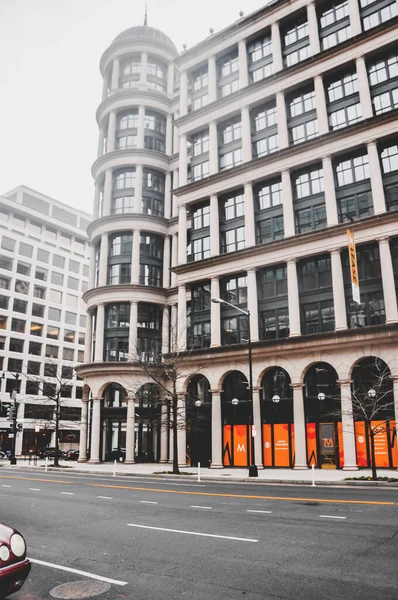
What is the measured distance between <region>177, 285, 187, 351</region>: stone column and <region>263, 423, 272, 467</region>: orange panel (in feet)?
33.0

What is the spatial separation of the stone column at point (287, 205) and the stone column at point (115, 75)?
27.3 m

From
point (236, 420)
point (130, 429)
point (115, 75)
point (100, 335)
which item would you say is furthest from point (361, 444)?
point (115, 75)

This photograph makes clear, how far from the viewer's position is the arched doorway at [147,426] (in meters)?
46.5

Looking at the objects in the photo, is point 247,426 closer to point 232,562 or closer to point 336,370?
point 336,370

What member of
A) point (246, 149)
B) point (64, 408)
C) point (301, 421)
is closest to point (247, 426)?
point (301, 421)

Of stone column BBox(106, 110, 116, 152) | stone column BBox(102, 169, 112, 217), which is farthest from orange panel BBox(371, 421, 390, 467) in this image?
stone column BBox(106, 110, 116, 152)

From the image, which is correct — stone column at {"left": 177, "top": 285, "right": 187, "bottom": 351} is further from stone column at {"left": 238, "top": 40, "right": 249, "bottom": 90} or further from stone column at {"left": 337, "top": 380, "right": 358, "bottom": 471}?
stone column at {"left": 238, "top": 40, "right": 249, "bottom": 90}

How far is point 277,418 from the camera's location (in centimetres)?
3644

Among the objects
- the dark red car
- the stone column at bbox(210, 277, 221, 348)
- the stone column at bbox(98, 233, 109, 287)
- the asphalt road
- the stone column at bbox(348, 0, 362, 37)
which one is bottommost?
the asphalt road

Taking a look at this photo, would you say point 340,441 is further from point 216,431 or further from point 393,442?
point 216,431

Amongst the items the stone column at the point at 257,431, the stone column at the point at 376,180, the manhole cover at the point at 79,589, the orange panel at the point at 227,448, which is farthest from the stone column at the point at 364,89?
the manhole cover at the point at 79,589

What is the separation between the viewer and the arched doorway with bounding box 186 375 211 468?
40250 millimetres

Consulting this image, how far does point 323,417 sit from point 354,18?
3141 centimetres

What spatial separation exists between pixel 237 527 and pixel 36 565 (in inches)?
196
